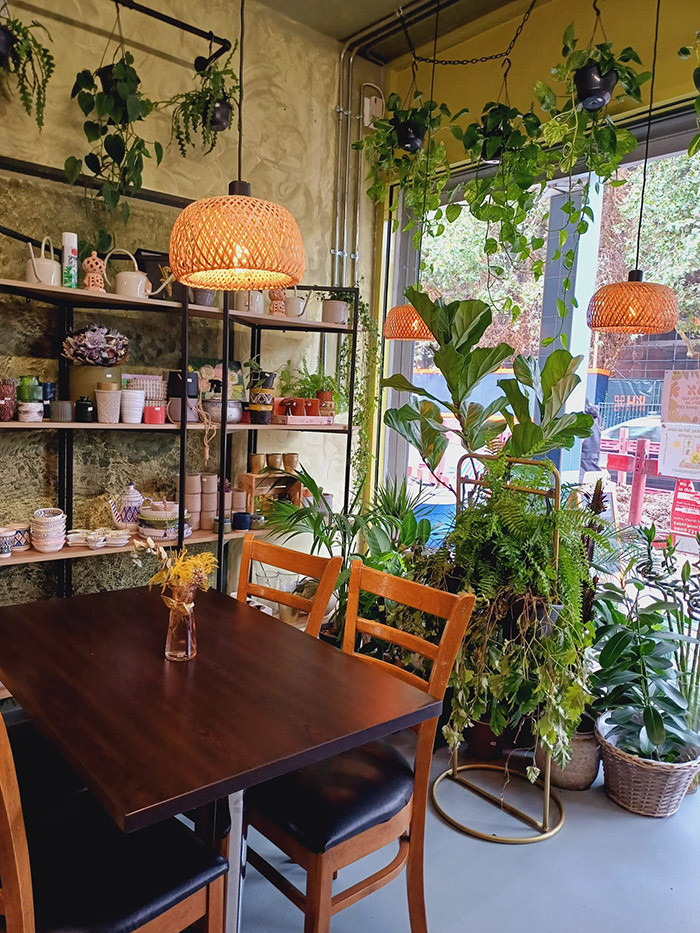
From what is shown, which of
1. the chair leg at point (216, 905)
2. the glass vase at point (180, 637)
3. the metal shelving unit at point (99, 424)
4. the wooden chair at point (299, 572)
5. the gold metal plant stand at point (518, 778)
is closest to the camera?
the chair leg at point (216, 905)

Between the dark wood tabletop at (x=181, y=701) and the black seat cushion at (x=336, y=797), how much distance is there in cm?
24

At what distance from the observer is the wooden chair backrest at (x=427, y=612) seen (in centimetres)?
169

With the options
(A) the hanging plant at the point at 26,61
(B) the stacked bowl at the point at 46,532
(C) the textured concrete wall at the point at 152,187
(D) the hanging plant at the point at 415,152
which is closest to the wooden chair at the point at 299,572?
(B) the stacked bowl at the point at 46,532

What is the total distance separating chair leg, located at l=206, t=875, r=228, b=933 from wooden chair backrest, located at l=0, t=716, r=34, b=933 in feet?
1.13

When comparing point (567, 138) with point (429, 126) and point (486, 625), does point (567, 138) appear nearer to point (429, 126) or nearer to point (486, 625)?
point (429, 126)

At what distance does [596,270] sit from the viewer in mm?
3043

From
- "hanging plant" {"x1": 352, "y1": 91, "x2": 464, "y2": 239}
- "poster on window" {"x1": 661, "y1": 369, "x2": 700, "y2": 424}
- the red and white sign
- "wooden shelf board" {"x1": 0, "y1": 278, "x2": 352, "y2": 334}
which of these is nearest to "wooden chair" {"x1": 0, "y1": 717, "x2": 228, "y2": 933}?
"wooden shelf board" {"x1": 0, "y1": 278, "x2": 352, "y2": 334}

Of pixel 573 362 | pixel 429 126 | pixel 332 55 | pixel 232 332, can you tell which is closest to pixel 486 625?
pixel 573 362

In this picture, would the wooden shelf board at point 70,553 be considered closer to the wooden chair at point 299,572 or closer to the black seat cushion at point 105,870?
the wooden chair at point 299,572

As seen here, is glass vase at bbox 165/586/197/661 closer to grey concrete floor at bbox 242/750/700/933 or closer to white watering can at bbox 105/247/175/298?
grey concrete floor at bbox 242/750/700/933

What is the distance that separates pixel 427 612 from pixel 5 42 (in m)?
2.44

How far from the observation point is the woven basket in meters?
2.32

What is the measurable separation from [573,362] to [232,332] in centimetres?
165

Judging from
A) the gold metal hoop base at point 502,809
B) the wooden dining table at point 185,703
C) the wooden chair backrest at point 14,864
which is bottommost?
the gold metal hoop base at point 502,809
